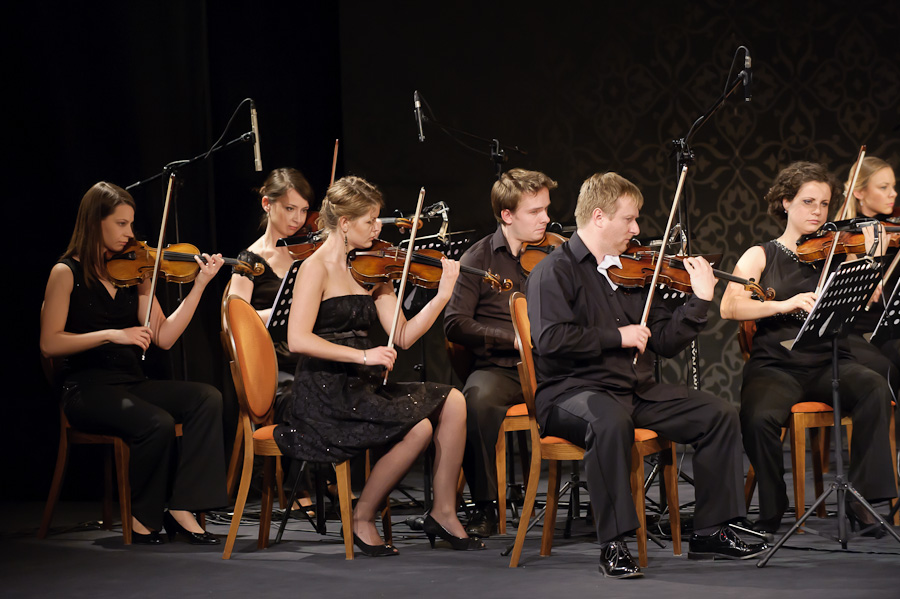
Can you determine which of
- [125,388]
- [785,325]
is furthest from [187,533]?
[785,325]

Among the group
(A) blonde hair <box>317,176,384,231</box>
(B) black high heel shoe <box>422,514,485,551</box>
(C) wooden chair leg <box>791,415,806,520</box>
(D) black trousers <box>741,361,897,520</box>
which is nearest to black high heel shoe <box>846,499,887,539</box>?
(D) black trousers <box>741,361,897,520</box>

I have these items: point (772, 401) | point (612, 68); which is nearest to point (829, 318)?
point (772, 401)

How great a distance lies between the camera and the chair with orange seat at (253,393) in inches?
137

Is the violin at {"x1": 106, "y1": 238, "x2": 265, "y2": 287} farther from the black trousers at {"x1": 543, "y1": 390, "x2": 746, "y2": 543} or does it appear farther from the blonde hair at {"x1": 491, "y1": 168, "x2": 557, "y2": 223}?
the black trousers at {"x1": 543, "y1": 390, "x2": 746, "y2": 543}

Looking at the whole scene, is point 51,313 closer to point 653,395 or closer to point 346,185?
point 346,185

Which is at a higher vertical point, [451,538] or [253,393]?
[253,393]

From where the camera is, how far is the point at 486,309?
4.18 metres

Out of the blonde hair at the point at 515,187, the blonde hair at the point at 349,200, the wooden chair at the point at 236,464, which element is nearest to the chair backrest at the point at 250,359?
the wooden chair at the point at 236,464

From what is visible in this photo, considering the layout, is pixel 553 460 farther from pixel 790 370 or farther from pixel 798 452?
pixel 790 370

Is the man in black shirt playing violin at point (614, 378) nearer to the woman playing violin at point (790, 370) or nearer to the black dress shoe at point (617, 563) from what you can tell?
the black dress shoe at point (617, 563)

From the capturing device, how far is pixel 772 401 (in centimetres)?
362

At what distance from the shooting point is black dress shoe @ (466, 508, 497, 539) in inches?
147

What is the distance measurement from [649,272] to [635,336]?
1.04ft

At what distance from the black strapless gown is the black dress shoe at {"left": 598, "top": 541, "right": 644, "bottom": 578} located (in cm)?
77
